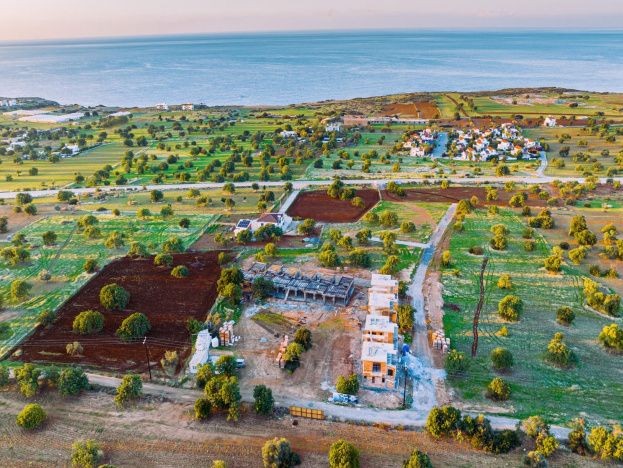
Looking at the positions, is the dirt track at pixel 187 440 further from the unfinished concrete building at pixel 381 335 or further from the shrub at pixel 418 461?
the unfinished concrete building at pixel 381 335

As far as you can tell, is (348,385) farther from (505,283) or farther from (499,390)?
(505,283)

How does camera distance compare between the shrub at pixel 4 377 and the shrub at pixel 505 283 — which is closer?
the shrub at pixel 4 377

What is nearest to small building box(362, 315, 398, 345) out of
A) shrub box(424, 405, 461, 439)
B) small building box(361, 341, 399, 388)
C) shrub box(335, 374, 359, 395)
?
small building box(361, 341, 399, 388)

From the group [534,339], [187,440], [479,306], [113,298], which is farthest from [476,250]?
[113,298]

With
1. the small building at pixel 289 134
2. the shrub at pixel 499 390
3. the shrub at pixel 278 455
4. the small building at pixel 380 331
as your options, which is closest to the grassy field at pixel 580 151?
the small building at pixel 289 134

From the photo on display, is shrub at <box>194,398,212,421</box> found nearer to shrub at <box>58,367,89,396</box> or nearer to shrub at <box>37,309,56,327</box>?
shrub at <box>58,367,89,396</box>

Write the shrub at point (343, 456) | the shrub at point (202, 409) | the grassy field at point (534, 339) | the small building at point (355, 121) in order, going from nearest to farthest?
the shrub at point (343, 456) → the shrub at point (202, 409) → the grassy field at point (534, 339) → the small building at point (355, 121)

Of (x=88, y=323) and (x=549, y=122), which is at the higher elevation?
(x=549, y=122)
